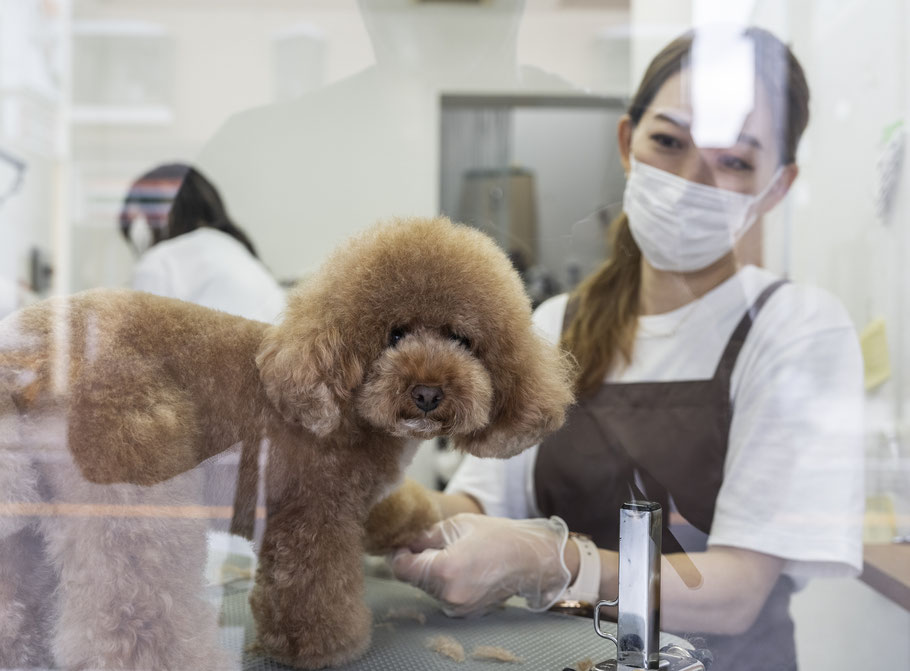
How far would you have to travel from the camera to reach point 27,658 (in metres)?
0.55

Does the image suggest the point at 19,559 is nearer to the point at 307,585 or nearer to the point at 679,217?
the point at 307,585

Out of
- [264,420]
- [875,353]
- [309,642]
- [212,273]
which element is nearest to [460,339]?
[264,420]

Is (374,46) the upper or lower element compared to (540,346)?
upper

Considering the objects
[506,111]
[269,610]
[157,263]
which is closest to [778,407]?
[506,111]

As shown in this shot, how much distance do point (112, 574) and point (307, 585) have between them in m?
0.16

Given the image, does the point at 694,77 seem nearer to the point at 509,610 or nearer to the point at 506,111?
the point at 506,111

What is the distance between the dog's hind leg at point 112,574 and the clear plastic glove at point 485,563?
0.27m

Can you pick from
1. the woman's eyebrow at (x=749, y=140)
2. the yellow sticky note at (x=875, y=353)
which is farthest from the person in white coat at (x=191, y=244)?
the yellow sticky note at (x=875, y=353)

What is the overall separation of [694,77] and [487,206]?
0.33m

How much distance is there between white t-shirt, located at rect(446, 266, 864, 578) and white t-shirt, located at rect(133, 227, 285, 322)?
13.7 inches

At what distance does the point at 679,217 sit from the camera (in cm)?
91

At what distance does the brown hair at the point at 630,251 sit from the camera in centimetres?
97

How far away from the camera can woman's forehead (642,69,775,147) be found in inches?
37.4

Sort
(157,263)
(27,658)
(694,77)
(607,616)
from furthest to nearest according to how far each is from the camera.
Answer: (694,77) → (157,263) → (607,616) → (27,658)
